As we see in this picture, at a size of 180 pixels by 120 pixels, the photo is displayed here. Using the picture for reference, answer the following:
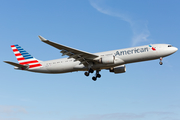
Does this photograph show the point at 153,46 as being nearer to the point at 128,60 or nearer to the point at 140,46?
the point at 140,46

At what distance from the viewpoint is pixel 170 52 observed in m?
35.5

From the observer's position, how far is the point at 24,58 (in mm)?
41906

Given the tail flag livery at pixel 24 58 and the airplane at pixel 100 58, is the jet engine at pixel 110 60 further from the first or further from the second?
the tail flag livery at pixel 24 58

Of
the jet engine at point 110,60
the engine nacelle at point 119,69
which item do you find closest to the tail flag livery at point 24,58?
the jet engine at point 110,60

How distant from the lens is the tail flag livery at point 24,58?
1592 inches

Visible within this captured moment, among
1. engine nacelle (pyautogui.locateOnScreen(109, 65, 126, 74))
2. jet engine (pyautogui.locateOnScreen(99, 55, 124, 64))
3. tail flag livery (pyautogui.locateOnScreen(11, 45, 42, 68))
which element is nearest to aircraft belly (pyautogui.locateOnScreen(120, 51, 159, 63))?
jet engine (pyautogui.locateOnScreen(99, 55, 124, 64))

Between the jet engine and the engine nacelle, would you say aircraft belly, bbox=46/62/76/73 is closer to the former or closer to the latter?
the jet engine

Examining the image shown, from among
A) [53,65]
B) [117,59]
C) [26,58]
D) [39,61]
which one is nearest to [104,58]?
[117,59]

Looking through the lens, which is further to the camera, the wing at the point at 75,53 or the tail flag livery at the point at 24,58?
the tail flag livery at the point at 24,58

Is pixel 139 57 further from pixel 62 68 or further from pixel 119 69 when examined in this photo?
pixel 62 68

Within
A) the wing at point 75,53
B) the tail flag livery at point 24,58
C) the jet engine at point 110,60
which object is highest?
the tail flag livery at point 24,58

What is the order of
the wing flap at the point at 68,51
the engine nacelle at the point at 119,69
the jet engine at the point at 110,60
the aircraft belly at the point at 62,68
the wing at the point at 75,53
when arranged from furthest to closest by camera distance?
the engine nacelle at the point at 119,69
the aircraft belly at the point at 62,68
the jet engine at the point at 110,60
the wing at the point at 75,53
the wing flap at the point at 68,51

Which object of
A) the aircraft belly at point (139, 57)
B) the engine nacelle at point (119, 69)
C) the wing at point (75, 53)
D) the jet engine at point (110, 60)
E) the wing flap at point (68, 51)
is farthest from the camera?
the engine nacelle at point (119, 69)

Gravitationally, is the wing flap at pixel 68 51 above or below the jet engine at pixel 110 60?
above
